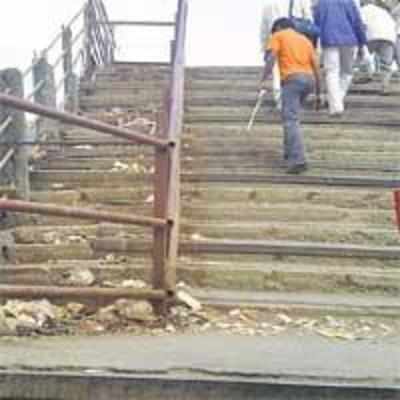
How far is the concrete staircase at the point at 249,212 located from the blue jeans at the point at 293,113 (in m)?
0.18

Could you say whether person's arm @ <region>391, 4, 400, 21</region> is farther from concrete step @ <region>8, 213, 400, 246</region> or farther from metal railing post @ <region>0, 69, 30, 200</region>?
metal railing post @ <region>0, 69, 30, 200</region>

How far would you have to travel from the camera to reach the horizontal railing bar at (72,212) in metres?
5.59

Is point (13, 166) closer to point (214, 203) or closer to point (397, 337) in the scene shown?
point (214, 203)

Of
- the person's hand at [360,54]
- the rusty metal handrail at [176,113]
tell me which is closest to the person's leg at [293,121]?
the rusty metal handrail at [176,113]

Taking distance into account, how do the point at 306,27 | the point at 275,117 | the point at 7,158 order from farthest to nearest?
the point at 275,117 < the point at 306,27 < the point at 7,158

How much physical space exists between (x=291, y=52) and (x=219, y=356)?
5.18 m

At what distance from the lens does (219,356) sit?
17.8ft

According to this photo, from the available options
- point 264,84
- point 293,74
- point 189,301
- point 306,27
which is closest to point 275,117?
point 264,84

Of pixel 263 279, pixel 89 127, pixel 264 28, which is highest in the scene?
pixel 264 28

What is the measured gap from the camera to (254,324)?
654cm

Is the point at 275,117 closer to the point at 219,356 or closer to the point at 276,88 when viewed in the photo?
the point at 276,88

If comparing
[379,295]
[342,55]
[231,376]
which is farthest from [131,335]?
[342,55]

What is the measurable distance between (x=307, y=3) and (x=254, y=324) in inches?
258

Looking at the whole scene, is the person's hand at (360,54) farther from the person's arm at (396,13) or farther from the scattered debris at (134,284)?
the scattered debris at (134,284)
